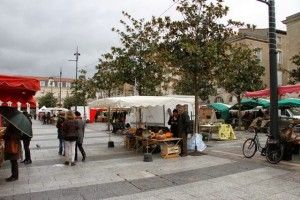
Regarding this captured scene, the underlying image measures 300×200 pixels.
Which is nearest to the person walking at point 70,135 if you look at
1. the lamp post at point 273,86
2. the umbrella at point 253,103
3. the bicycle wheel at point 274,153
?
the bicycle wheel at point 274,153

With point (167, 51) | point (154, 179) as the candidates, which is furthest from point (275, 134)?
point (167, 51)

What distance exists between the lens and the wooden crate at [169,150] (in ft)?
45.7

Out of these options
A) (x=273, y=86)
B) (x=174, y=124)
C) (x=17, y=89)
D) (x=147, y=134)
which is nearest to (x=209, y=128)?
(x=174, y=124)

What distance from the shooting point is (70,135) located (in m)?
12.5

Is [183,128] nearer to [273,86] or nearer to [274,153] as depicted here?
[274,153]

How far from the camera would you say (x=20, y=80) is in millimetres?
8867

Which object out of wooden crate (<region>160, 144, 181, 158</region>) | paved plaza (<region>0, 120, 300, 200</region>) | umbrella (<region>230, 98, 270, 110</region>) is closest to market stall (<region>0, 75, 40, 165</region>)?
paved plaza (<region>0, 120, 300, 200</region>)

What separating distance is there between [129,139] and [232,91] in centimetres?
1486

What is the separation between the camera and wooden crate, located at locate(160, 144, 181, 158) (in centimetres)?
1392

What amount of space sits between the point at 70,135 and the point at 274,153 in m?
6.42

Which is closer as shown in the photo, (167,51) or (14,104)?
(14,104)

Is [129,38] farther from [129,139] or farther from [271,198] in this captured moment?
[271,198]

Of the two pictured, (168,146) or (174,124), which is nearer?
(168,146)

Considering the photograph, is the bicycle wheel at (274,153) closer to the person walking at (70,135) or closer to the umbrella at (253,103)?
the person walking at (70,135)
